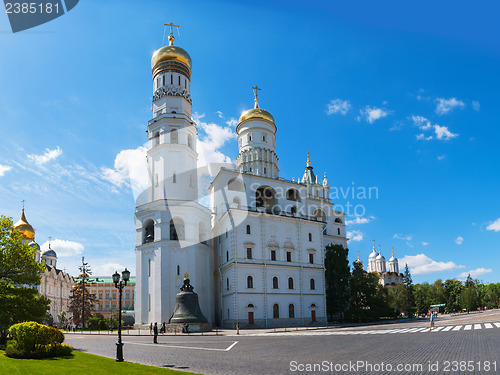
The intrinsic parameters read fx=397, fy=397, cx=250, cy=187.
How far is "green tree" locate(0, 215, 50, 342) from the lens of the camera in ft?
68.9

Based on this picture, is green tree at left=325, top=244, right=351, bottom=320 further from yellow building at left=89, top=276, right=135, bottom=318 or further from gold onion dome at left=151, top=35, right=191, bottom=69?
yellow building at left=89, top=276, right=135, bottom=318

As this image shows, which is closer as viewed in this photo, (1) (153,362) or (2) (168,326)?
(1) (153,362)

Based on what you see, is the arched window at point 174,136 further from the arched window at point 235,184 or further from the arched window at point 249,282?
the arched window at point 249,282

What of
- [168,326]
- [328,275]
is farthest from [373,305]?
[168,326]

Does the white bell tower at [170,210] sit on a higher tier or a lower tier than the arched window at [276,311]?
higher

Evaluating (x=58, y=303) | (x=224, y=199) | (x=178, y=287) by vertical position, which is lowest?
(x=58, y=303)

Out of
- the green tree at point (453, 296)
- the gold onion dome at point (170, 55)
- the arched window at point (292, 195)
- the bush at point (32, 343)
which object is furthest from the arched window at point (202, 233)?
the green tree at point (453, 296)

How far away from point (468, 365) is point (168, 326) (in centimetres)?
3044

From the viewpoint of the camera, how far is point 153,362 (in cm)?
1595

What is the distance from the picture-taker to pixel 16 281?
72.5ft

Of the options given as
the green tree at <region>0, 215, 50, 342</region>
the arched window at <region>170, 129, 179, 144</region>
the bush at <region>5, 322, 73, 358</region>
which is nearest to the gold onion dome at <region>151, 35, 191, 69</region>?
the arched window at <region>170, 129, 179, 144</region>

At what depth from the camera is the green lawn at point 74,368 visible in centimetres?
1259

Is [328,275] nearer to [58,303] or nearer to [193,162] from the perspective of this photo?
[193,162]

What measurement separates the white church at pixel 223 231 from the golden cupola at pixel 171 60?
13 cm
